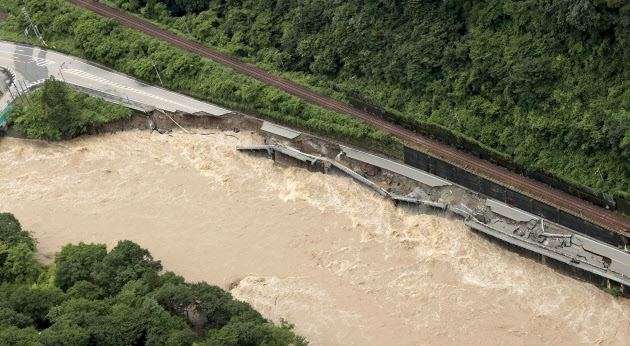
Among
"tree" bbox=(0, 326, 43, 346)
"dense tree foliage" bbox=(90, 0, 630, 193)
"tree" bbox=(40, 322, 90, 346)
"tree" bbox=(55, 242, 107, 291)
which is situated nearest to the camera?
"tree" bbox=(0, 326, 43, 346)

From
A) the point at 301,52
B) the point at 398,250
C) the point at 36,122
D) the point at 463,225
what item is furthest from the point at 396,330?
the point at 36,122

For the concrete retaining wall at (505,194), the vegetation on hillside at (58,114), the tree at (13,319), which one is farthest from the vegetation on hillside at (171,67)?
the tree at (13,319)

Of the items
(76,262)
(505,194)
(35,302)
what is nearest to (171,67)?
(76,262)

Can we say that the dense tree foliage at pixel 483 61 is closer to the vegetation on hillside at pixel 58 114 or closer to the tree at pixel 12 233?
the vegetation on hillside at pixel 58 114

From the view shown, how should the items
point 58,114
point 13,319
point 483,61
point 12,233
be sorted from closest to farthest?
1. point 13,319
2. point 12,233
3. point 483,61
4. point 58,114

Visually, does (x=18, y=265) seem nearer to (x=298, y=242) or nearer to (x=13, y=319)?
(x=13, y=319)

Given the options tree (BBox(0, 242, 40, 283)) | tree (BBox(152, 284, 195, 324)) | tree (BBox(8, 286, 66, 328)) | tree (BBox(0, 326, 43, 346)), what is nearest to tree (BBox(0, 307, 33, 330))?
tree (BBox(8, 286, 66, 328))

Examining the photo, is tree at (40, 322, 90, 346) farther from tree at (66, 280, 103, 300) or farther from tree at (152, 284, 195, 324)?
tree at (152, 284, 195, 324)
